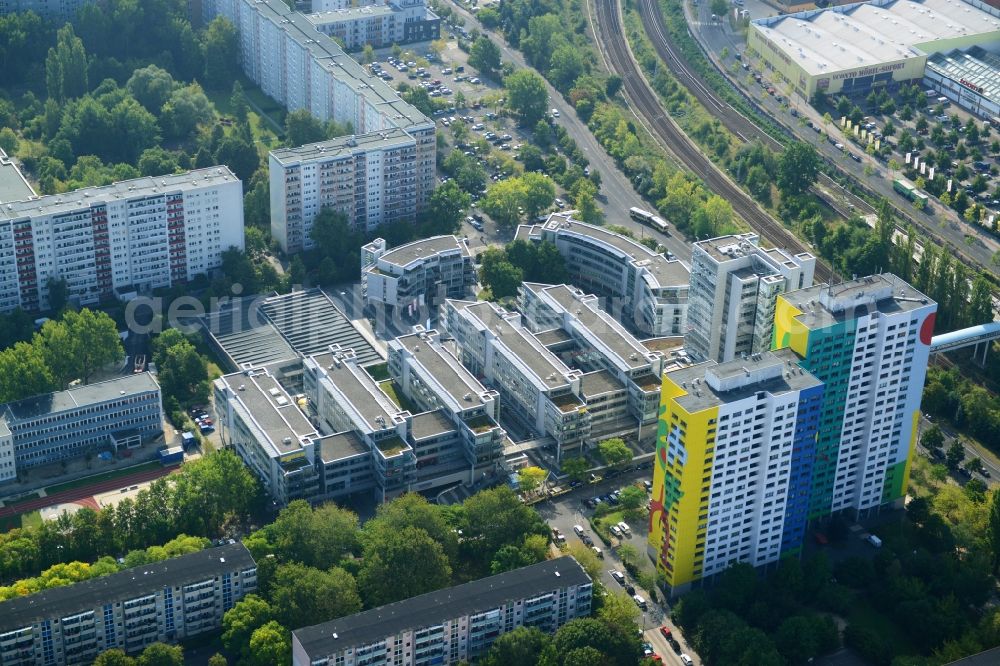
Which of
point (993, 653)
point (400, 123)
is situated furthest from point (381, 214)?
point (993, 653)

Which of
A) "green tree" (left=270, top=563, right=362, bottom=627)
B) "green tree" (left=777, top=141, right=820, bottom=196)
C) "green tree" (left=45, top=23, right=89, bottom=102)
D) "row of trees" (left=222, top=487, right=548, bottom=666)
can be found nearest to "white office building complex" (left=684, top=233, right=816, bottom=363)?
"row of trees" (left=222, top=487, right=548, bottom=666)

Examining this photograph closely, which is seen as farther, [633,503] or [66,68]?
[66,68]

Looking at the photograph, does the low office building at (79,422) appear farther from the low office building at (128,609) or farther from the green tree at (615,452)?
the green tree at (615,452)

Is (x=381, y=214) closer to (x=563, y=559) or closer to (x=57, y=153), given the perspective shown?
(x=57, y=153)

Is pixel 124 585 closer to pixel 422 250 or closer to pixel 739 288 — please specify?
pixel 422 250

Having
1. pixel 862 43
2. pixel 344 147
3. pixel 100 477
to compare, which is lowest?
pixel 100 477

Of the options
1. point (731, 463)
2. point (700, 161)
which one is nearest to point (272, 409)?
point (731, 463)
